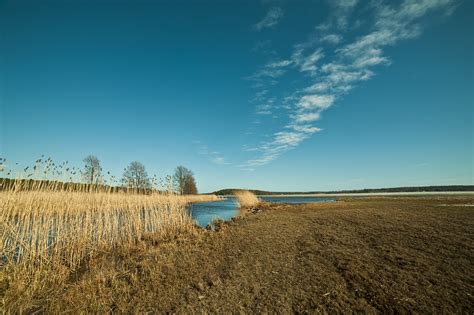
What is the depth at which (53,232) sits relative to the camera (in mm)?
7680

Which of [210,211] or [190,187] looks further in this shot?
[190,187]

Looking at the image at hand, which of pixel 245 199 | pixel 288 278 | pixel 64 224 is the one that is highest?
pixel 245 199

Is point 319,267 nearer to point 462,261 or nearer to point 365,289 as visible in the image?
point 365,289

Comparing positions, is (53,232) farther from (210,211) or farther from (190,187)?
(190,187)

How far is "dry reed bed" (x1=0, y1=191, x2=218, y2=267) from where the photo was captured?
20.8 ft

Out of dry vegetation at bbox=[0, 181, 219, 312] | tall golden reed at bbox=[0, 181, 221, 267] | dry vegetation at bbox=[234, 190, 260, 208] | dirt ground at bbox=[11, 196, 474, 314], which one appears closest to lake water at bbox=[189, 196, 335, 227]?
dry vegetation at bbox=[234, 190, 260, 208]

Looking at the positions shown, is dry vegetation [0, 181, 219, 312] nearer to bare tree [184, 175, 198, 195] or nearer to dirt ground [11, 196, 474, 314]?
dirt ground [11, 196, 474, 314]

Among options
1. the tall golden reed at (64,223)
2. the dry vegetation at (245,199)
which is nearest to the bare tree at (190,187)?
the dry vegetation at (245,199)

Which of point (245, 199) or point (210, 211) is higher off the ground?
point (245, 199)

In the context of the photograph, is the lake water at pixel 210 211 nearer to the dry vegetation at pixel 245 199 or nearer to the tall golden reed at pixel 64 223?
the dry vegetation at pixel 245 199

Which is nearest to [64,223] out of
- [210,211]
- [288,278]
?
[288,278]

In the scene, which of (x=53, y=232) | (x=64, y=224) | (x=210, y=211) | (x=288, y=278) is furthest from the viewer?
(x=210, y=211)

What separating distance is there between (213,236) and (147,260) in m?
3.01

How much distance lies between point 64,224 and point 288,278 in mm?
7930
